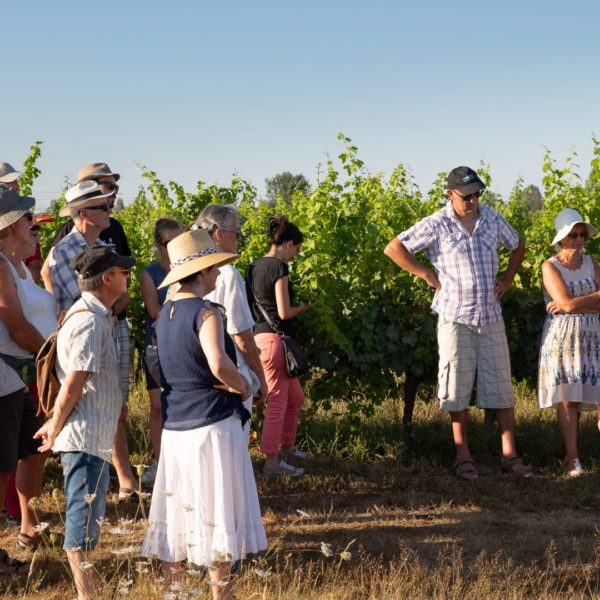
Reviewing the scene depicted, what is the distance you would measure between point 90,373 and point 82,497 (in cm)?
54

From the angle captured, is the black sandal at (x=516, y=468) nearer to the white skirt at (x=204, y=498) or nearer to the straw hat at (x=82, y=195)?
the white skirt at (x=204, y=498)

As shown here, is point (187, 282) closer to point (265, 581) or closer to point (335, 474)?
point (265, 581)

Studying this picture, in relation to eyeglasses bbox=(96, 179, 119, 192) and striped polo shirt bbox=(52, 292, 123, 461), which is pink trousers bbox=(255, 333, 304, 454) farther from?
striped polo shirt bbox=(52, 292, 123, 461)

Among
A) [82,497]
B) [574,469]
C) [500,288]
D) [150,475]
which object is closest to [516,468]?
[574,469]

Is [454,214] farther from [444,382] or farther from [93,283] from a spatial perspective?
[93,283]

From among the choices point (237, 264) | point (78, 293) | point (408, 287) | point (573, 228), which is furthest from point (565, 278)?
point (78, 293)

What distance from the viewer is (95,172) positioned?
6.02 meters

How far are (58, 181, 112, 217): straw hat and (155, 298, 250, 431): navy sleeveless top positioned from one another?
65.1 inches

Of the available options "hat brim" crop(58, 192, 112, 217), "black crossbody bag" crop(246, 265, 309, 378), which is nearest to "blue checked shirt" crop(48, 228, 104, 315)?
"hat brim" crop(58, 192, 112, 217)

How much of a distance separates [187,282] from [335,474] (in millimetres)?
3133

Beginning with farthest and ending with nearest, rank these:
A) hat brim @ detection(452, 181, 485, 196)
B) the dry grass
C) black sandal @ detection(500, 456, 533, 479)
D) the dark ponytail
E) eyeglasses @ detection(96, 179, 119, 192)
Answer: black sandal @ detection(500, 456, 533, 479) → hat brim @ detection(452, 181, 485, 196) → the dark ponytail → eyeglasses @ detection(96, 179, 119, 192) → the dry grass

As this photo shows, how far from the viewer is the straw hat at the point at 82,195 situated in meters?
5.52

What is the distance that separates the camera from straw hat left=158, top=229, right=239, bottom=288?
406cm

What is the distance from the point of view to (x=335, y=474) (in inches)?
268
